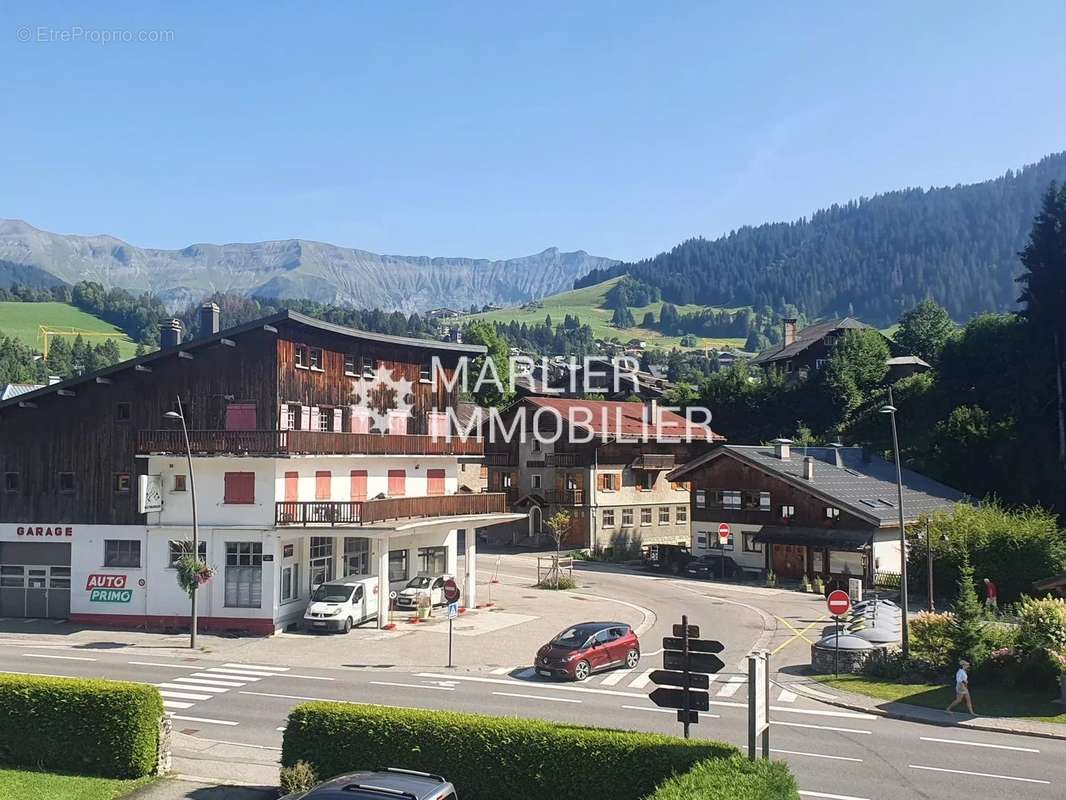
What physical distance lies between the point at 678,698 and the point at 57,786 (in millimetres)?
11537

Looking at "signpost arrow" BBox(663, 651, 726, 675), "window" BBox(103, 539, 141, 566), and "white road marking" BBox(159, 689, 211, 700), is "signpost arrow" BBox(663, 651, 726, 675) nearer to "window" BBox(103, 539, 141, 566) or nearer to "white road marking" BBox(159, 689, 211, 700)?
"white road marking" BBox(159, 689, 211, 700)

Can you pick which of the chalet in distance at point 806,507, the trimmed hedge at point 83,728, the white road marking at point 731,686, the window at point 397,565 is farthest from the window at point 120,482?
the chalet in distance at point 806,507

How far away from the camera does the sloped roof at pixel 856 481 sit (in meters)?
52.6

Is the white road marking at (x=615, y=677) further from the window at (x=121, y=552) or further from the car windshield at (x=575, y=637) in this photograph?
the window at (x=121, y=552)

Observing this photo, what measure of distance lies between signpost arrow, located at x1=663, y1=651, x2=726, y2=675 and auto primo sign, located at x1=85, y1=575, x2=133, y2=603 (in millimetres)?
30215

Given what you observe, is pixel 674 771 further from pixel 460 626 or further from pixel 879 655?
pixel 460 626

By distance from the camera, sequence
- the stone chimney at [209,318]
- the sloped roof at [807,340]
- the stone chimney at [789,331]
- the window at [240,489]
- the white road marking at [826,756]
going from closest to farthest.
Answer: the white road marking at [826,756], the window at [240,489], the stone chimney at [209,318], the sloped roof at [807,340], the stone chimney at [789,331]

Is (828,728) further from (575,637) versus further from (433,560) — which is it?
(433,560)

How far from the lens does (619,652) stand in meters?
31.0

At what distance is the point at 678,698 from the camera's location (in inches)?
600

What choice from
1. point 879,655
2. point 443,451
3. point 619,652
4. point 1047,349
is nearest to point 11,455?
point 443,451

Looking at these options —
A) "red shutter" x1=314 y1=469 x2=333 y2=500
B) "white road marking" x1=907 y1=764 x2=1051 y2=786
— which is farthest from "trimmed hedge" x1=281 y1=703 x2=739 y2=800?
"red shutter" x1=314 y1=469 x2=333 y2=500

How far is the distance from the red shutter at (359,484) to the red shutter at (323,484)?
145 centimetres

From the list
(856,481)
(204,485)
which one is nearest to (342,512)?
(204,485)
